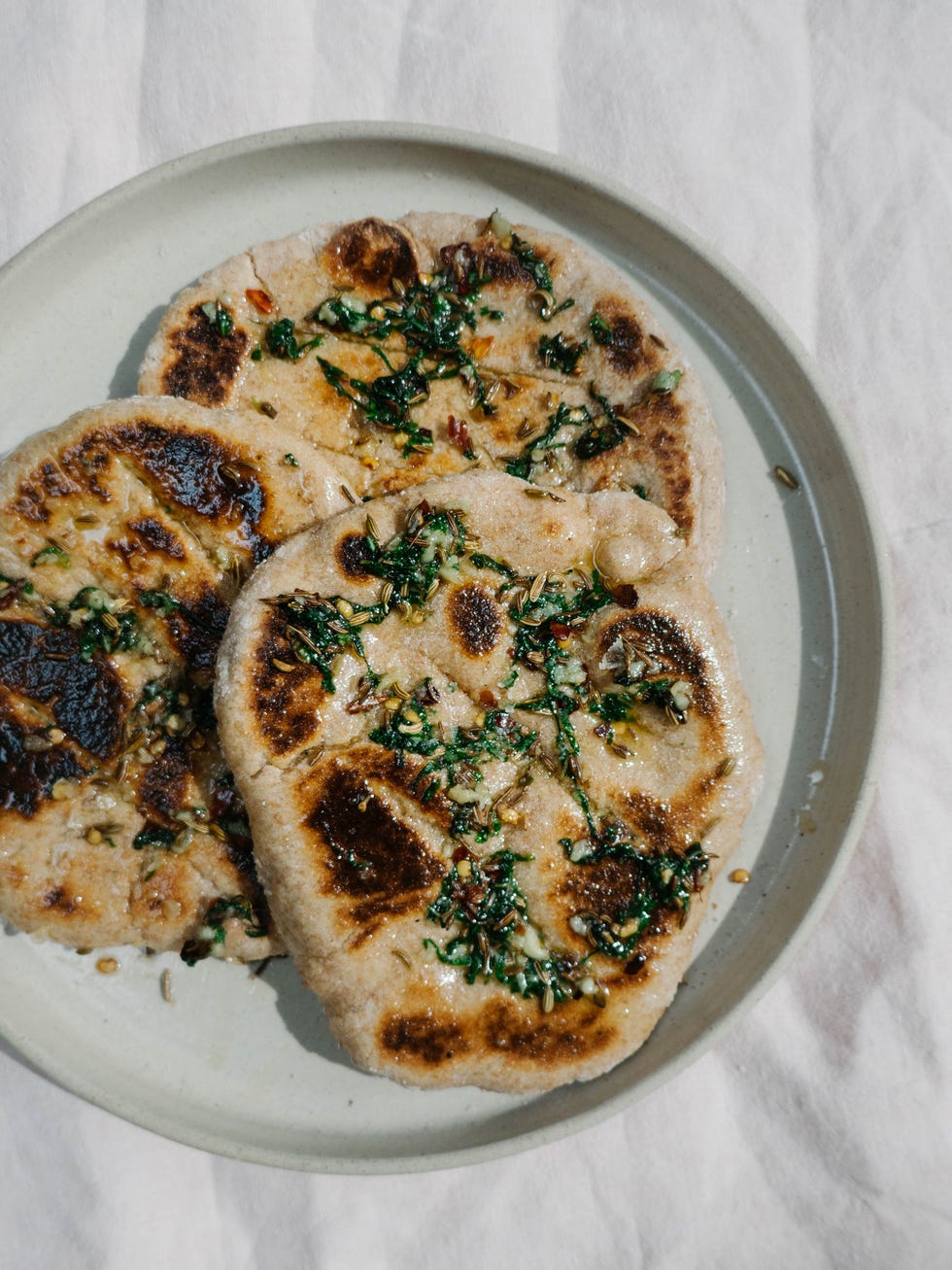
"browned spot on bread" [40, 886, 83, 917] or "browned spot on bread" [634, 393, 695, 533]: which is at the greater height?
"browned spot on bread" [634, 393, 695, 533]

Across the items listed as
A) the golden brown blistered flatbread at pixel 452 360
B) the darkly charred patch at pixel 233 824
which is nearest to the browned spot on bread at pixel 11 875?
the darkly charred patch at pixel 233 824

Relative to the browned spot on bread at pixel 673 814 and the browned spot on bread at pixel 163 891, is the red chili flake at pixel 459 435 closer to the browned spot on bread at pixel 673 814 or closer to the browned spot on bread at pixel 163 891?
the browned spot on bread at pixel 673 814

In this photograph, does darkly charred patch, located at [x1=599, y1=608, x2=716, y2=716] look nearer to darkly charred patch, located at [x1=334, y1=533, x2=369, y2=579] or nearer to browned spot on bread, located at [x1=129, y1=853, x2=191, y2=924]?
darkly charred patch, located at [x1=334, y1=533, x2=369, y2=579]

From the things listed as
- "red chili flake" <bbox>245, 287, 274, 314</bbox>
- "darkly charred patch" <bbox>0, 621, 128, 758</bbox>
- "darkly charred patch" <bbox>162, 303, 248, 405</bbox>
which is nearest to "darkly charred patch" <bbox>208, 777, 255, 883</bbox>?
"darkly charred patch" <bbox>0, 621, 128, 758</bbox>

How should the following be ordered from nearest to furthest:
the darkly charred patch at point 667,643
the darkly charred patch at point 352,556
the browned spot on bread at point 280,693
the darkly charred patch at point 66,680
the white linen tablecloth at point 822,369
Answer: the browned spot on bread at point 280,693, the darkly charred patch at point 352,556, the darkly charred patch at point 667,643, the darkly charred patch at point 66,680, the white linen tablecloth at point 822,369

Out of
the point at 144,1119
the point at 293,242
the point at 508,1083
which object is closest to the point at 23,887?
the point at 144,1119

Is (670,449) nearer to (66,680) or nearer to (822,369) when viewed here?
(822,369)
